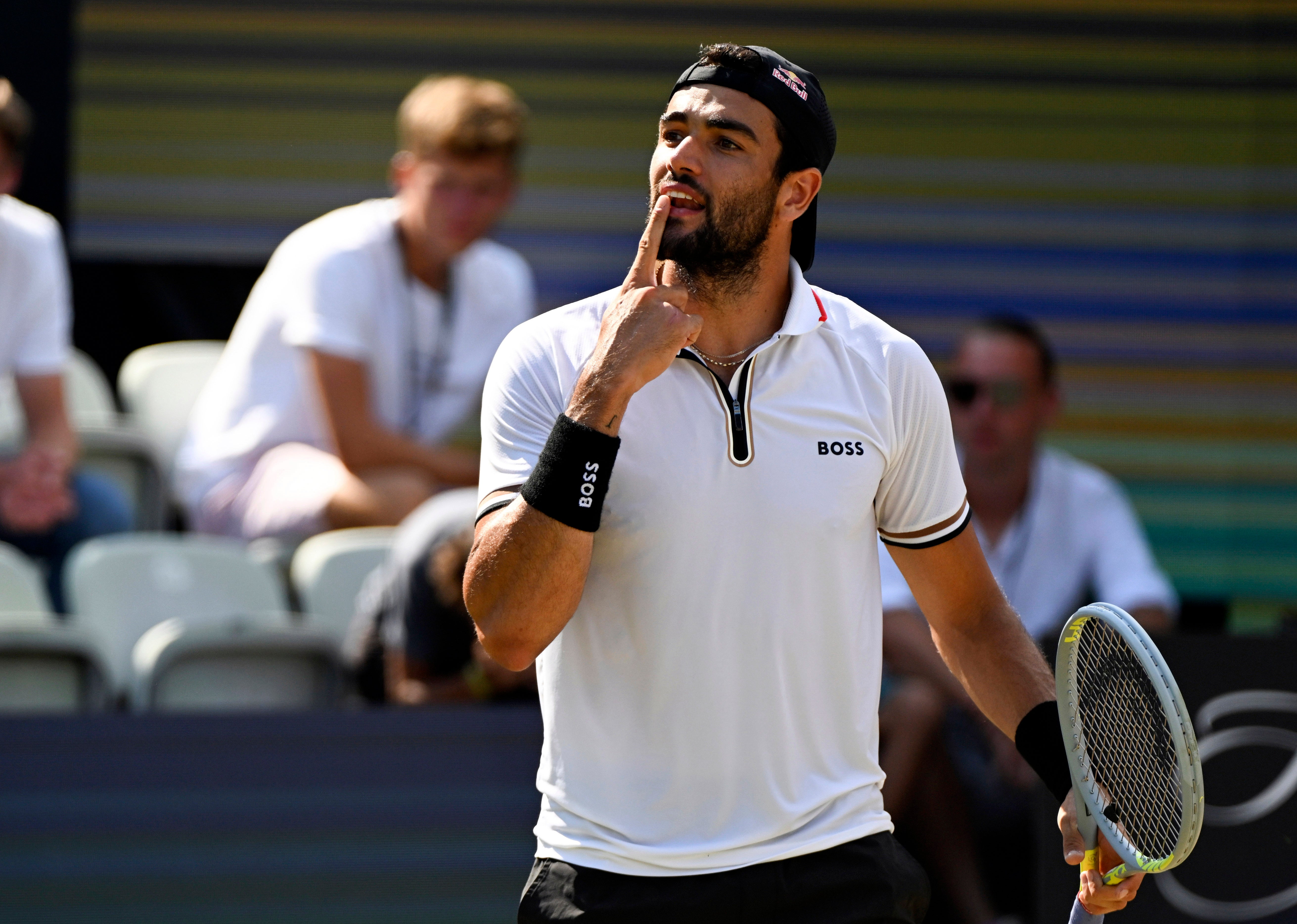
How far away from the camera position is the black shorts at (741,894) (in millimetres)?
2301

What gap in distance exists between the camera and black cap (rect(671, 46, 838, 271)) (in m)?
Answer: 2.44

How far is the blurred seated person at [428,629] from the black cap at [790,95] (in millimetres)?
2026

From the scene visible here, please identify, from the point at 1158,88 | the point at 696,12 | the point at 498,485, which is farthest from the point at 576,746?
the point at 1158,88

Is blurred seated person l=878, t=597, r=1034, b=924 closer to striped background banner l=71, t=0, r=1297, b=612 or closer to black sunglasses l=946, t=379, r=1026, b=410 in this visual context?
black sunglasses l=946, t=379, r=1026, b=410

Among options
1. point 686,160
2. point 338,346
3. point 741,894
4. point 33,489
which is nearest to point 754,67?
point 686,160

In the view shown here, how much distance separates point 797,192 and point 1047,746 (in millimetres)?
906

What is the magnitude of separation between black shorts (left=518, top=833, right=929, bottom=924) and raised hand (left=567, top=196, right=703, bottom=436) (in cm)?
64

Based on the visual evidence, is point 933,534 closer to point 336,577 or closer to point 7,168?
point 336,577

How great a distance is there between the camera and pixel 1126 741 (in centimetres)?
262

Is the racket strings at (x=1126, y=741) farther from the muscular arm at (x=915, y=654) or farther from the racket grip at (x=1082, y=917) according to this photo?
the muscular arm at (x=915, y=654)

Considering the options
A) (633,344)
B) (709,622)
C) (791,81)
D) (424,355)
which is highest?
(791,81)

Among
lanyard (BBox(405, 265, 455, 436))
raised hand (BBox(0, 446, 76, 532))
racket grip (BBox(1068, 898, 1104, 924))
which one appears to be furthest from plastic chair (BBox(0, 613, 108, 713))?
racket grip (BBox(1068, 898, 1104, 924))

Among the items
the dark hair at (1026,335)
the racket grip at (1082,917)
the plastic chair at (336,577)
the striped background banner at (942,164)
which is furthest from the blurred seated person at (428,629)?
the striped background banner at (942,164)

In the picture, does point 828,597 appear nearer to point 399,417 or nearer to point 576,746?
point 576,746
